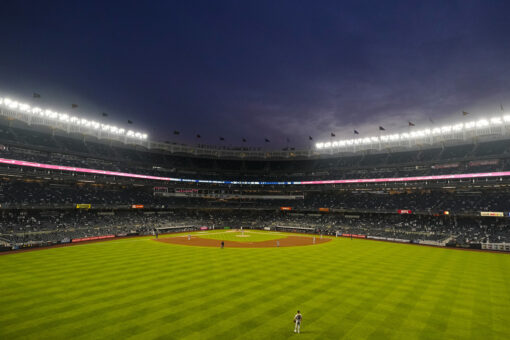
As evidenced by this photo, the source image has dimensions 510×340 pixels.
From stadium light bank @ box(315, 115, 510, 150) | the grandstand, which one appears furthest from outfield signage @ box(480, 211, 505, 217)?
stadium light bank @ box(315, 115, 510, 150)

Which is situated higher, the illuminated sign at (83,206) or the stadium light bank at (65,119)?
the stadium light bank at (65,119)

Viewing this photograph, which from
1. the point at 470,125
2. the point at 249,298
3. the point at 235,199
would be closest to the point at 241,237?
the point at 235,199

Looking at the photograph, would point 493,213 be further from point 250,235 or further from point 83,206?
point 83,206

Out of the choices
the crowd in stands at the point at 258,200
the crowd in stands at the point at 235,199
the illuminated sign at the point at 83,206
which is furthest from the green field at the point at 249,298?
the illuminated sign at the point at 83,206

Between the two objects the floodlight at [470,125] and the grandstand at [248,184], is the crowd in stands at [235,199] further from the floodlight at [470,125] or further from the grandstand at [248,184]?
the floodlight at [470,125]

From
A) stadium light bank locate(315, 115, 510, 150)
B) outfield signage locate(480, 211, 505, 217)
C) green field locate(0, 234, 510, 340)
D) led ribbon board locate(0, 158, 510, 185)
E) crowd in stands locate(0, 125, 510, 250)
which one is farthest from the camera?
crowd in stands locate(0, 125, 510, 250)

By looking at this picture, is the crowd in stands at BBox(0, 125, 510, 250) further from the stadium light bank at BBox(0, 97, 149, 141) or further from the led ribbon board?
the stadium light bank at BBox(0, 97, 149, 141)

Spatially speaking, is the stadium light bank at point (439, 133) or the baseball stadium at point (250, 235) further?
the stadium light bank at point (439, 133)

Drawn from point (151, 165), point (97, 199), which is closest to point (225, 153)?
point (151, 165)
